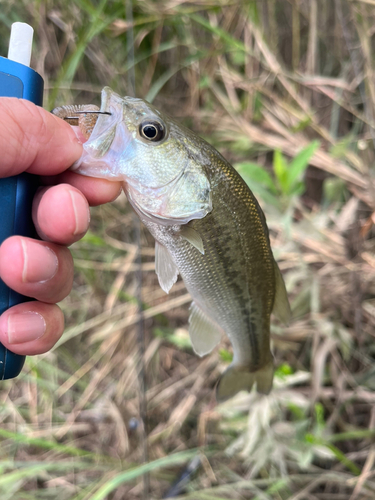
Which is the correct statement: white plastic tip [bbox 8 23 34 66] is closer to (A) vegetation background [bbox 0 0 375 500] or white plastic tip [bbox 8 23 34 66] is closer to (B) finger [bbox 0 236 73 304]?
(B) finger [bbox 0 236 73 304]

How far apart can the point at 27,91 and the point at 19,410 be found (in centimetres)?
219

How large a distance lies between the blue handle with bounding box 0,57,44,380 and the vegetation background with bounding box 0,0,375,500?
93 cm

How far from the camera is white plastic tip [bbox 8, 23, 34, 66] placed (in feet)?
2.43

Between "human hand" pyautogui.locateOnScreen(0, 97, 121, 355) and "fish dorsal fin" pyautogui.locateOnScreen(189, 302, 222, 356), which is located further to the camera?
"fish dorsal fin" pyautogui.locateOnScreen(189, 302, 222, 356)

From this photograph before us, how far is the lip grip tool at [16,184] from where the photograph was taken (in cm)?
72

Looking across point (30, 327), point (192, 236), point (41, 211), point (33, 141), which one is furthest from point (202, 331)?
point (33, 141)

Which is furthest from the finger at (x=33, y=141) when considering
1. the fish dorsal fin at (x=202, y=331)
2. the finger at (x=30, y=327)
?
the fish dorsal fin at (x=202, y=331)

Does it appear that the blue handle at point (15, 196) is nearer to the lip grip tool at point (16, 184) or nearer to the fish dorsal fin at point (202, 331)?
the lip grip tool at point (16, 184)

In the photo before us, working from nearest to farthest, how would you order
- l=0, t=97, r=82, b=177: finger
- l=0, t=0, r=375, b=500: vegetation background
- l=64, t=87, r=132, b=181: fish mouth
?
l=0, t=97, r=82, b=177: finger → l=64, t=87, r=132, b=181: fish mouth → l=0, t=0, r=375, b=500: vegetation background

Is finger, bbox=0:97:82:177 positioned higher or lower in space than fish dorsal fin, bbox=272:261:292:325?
higher

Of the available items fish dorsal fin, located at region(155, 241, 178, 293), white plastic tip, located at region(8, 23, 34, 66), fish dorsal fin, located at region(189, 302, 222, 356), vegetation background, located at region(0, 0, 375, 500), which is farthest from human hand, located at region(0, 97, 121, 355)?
vegetation background, located at region(0, 0, 375, 500)

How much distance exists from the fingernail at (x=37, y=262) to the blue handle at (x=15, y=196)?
1.7 inches

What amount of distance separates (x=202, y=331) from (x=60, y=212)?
0.66 m

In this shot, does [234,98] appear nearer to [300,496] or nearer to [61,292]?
Result: [61,292]
